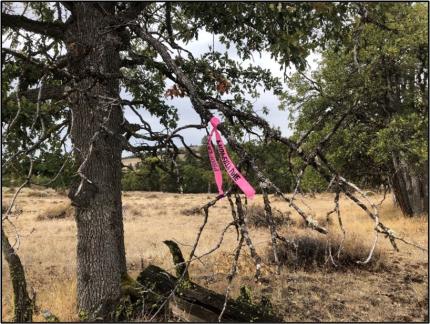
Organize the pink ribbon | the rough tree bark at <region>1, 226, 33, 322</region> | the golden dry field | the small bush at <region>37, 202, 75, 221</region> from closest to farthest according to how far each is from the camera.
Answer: the pink ribbon < the rough tree bark at <region>1, 226, 33, 322</region> < the golden dry field < the small bush at <region>37, 202, 75, 221</region>

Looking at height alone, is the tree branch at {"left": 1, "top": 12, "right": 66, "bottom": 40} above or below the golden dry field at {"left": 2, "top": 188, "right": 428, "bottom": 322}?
above

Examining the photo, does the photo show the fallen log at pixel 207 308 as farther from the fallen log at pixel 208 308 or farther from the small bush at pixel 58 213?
the small bush at pixel 58 213

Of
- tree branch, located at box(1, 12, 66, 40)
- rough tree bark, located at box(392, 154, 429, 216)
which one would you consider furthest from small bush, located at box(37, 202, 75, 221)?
tree branch, located at box(1, 12, 66, 40)

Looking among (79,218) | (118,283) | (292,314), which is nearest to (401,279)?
(292,314)

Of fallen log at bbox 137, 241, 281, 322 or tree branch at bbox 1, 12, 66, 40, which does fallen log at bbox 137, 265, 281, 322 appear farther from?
tree branch at bbox 1, 12, 66, 40

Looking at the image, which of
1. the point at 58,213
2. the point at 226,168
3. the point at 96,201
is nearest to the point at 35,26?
the point at 96,201

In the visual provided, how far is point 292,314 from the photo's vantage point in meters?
7.98

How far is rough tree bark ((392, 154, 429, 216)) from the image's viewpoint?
19844 mm

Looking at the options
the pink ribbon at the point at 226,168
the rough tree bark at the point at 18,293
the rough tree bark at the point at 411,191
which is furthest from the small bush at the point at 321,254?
the pink ribbon at the point at 226,168

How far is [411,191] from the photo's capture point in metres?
20.4

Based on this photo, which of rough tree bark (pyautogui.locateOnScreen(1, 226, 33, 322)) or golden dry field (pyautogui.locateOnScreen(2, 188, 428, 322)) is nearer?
rough tree bark (pyautogui.locateOnScreen(1, 226, 33, 322))

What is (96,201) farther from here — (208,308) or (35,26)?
(35,26)

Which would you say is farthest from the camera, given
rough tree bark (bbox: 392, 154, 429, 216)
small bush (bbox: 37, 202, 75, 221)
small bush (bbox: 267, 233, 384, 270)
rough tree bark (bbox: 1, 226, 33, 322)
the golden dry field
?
small bush (bbox: 37, 202, 75, 221)

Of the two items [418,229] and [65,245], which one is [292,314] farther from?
[418,229]
